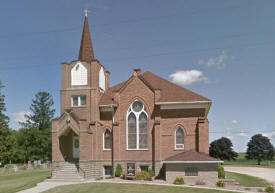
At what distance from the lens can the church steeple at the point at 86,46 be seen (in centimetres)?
2741

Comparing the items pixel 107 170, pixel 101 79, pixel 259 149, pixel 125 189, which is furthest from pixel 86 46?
pixel 259 149

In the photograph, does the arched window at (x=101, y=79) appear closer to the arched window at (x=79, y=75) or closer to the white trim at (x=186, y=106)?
the arched window at (x=79, y=75)

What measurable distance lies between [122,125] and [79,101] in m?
5.08

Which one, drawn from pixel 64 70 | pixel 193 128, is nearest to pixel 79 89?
pixel 64 70

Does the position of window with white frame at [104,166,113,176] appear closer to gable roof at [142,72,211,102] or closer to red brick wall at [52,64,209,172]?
red brick wall at [52,64,209,172]

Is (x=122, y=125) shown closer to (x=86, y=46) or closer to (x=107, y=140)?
(x=107, y=140)

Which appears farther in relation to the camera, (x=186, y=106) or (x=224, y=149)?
(x=224, y=149)

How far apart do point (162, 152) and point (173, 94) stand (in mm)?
5782

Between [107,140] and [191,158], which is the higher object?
[107,140]

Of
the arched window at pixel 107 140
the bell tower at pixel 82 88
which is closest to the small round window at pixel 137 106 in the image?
the arched window at pixel 107 140

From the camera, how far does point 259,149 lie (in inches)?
2591

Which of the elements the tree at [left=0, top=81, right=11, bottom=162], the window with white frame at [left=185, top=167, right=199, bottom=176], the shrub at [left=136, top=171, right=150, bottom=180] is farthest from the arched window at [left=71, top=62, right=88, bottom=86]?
the tree at [left=0, top=81, right=11, bottom=162]

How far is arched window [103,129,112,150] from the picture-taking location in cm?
2591

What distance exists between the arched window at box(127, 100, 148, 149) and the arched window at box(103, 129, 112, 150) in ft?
6.57
